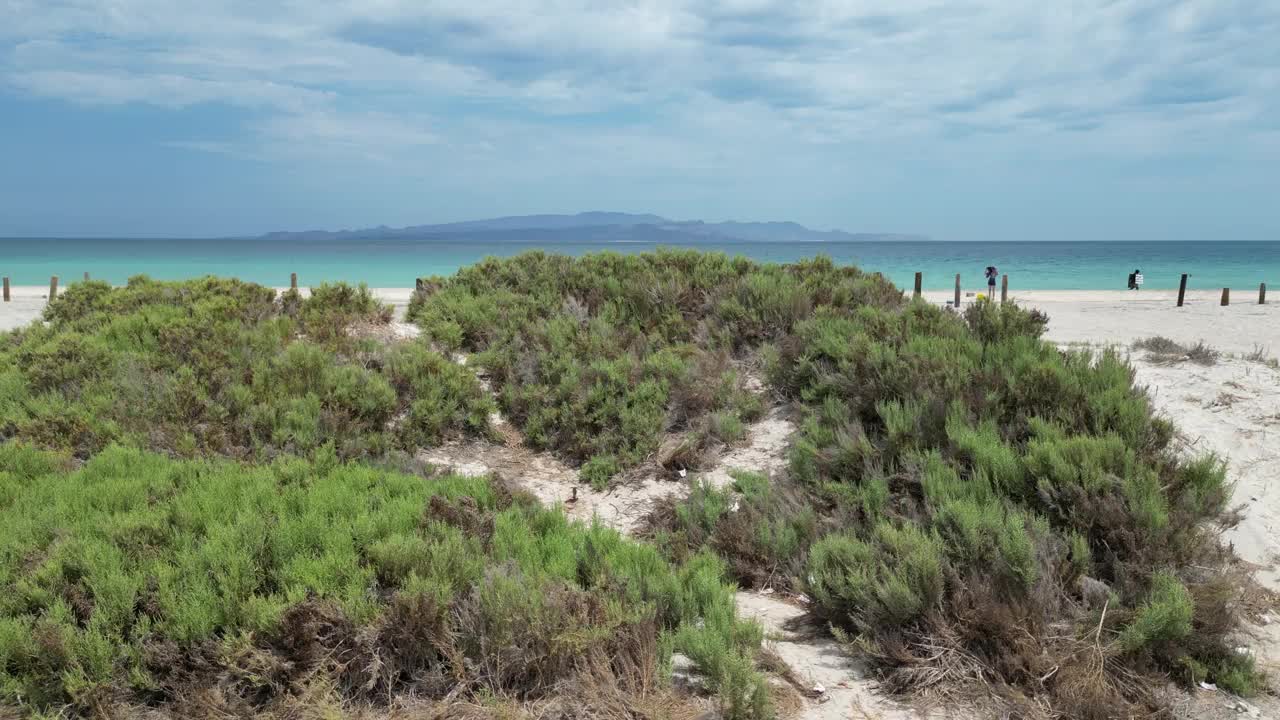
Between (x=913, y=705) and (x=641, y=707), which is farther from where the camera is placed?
(x=913, y=705)

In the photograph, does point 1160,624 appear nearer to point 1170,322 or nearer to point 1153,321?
point 1170,322

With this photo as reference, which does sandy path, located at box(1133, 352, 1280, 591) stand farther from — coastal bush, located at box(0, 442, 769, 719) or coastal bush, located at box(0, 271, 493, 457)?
coastal bush, located at box(0, 271, 493, 457)

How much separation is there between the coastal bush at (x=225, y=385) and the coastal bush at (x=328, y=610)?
2.33m

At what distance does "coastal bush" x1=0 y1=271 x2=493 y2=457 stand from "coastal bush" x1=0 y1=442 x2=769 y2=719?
233cm

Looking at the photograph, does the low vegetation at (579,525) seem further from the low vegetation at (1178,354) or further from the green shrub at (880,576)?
the low vegetation at (1178,354)

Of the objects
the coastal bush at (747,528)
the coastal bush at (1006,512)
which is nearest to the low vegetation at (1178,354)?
the coastal bush at (1006,512)

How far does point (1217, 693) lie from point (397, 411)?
6831 mm

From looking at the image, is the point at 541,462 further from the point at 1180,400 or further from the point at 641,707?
the point at 1180,400

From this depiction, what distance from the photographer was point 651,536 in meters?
6.06

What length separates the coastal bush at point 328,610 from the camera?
11.2ft

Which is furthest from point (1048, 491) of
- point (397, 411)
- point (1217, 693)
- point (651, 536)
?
point (397, 411)

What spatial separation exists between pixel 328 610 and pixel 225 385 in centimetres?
485

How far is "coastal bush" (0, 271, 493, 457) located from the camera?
696 centimetres

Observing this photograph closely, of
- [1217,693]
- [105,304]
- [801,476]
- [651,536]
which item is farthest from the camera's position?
[105,304]
